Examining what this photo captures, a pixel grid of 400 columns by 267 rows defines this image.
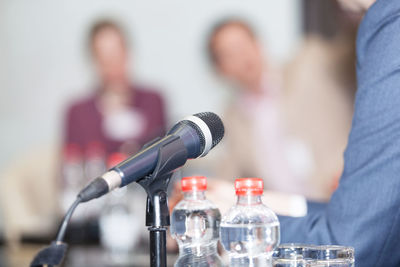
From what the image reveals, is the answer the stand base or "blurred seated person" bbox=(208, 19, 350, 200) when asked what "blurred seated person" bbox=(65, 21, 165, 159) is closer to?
"blurred seated person" bbox=(208, 19, 350, 200)

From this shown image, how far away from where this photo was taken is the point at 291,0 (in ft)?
11.5

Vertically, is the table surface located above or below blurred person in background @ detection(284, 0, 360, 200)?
below

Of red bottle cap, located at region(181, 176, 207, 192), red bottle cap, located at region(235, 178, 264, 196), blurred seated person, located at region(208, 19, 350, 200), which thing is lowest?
red bottle cap, located at region(235, 178, 264, 196)

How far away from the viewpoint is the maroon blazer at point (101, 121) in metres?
3.25

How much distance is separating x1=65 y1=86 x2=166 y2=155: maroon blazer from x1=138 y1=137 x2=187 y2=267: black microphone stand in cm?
245

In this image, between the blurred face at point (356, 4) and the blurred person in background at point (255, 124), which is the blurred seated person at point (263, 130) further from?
the blurred face at point (356, 4)

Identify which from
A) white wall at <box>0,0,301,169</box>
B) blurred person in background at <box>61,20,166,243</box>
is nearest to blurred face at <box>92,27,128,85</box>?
blurred person in background at <box>61,20,166,243</box>

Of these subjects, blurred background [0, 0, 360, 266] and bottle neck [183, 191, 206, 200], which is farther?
blurred background [0, 0, 360, 266]

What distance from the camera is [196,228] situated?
2.64 feet

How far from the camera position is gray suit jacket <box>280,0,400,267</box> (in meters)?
0.78

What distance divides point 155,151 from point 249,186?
13cm

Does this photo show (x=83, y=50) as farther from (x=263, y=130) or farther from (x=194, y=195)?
(x=194, y=195)

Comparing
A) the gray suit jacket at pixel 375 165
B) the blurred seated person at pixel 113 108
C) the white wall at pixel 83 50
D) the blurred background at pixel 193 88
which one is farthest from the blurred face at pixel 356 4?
the white wall at pixel 83 50

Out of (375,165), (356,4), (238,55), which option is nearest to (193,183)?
(375,165)
